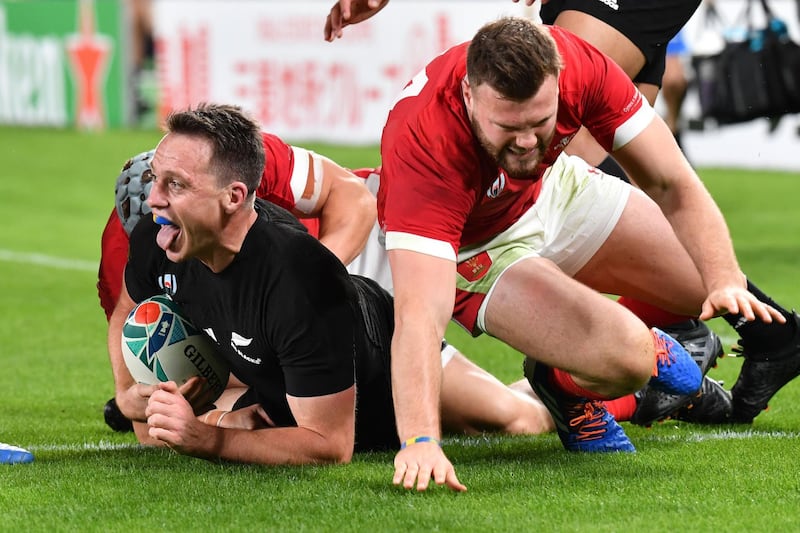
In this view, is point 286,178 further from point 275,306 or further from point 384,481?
point 384,481

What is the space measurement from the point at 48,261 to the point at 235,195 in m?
7.81

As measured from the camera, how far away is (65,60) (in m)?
22.0

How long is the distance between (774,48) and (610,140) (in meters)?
5.82

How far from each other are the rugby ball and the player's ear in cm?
60

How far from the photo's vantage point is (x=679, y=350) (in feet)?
17.2

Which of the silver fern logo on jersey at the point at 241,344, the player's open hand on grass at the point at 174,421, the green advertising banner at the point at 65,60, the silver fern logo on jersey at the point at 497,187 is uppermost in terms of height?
the silver fern logo on jersey at the point at 497,187

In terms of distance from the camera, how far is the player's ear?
453 centimetres

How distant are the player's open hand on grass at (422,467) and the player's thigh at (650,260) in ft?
5.32

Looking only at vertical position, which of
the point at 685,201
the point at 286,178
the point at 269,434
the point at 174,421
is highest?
the point at 685,201

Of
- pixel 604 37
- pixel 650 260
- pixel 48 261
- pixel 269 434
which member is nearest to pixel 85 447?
pixel 269 434

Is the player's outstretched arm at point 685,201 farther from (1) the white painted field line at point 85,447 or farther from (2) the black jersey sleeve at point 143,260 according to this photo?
(1) the white painted field line at point 85,447

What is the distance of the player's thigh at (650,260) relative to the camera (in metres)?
5.36

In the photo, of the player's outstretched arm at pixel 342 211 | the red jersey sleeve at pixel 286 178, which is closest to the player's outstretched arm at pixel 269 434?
the player's outstretched arm at pixel 342 211

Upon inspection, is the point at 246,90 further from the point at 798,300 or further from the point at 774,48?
the point at 798,300
